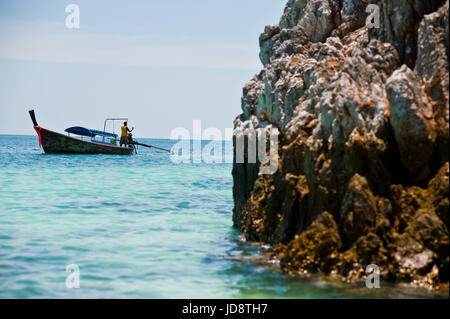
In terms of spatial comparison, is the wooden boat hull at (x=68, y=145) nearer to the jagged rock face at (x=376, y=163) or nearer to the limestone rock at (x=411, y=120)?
the jagged rock face at (x=376, y=163)

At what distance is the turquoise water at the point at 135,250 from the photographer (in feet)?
31.2

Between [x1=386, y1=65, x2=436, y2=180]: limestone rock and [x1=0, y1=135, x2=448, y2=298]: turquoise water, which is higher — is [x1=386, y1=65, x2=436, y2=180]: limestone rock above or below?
above

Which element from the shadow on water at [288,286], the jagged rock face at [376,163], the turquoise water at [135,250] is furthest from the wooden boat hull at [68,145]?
the shadow on water at [288,286]

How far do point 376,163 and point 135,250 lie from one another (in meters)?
6.05

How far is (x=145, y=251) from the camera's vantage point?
1286 centimetres

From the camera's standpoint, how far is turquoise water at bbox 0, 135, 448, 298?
9.52 meters

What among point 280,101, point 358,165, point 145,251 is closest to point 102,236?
point 145,251

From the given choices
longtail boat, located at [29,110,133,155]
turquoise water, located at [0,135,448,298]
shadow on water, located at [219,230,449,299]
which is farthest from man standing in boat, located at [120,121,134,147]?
shadow on water, located at [219,230,449,299]

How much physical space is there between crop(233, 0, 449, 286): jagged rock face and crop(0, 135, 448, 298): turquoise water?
551 mm

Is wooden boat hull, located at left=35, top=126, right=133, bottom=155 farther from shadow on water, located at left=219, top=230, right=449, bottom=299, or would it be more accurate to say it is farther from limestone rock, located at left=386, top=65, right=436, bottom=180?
limestone rock, located at left=386, top=65, right=436, bottom=180

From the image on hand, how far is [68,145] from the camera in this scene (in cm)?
5112

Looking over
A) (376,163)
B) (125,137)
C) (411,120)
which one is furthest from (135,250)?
(125,137)

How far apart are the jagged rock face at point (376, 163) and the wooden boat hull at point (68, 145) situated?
133 feet
